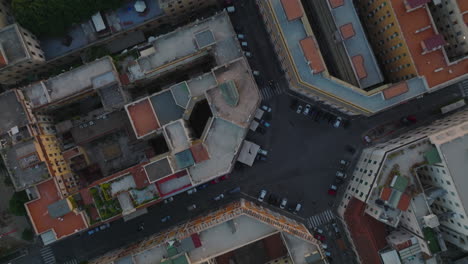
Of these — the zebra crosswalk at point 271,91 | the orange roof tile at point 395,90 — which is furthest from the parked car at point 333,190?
the zebra crosswalk at point 271,91

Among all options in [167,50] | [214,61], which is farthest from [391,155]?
[167,50]

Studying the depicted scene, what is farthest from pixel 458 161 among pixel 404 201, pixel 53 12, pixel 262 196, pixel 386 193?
pixel 53 12

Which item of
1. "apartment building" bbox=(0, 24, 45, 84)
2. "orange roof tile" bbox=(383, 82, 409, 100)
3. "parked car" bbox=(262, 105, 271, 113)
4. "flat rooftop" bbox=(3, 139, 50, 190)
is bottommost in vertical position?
"orange roof tile" bbox=(383, 82, 409, 100)

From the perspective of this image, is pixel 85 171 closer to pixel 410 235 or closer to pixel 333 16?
pixel 333 16

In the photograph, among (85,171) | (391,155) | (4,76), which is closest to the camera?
(391,155)

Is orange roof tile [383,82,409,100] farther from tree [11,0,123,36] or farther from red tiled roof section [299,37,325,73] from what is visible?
tree [11,0,123,36]

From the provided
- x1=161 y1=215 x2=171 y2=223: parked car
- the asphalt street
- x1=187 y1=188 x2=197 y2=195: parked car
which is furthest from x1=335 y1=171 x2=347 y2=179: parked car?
x1=161 y1=215 x2=171 y2=223: parked car

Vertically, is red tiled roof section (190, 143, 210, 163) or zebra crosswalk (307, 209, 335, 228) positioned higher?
red tiled roof section (190, 143, 210, 163)
